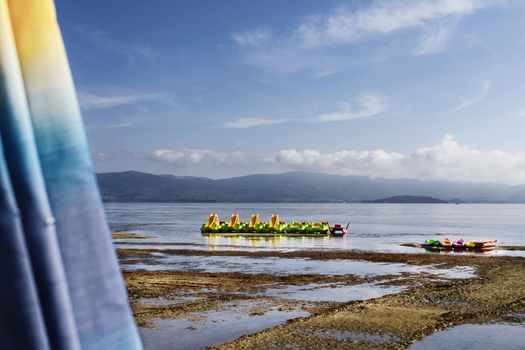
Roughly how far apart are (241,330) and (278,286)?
9.33m

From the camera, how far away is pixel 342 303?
70.2 feet

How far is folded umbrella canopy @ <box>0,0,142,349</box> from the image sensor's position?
1096 millimetres

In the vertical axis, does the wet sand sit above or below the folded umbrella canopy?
below

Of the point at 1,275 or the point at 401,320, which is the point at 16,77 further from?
the point at 401,320

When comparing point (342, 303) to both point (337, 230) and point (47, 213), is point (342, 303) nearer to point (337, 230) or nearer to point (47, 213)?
point (47, 213)

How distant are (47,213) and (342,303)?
21.2m

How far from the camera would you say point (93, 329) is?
116 cm

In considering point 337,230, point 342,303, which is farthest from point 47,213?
point 337,230

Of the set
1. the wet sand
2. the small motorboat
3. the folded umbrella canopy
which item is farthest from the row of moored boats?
the folded umbrella canopy

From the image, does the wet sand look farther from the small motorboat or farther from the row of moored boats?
the small motorboat

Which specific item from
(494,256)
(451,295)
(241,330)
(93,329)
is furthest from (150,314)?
(494,256)

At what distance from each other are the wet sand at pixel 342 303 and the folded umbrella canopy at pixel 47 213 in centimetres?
1474

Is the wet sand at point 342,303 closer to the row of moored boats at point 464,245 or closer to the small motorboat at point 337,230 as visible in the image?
the row of moored boats at point 464,245

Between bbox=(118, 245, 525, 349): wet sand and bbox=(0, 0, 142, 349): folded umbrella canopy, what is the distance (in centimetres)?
1474
